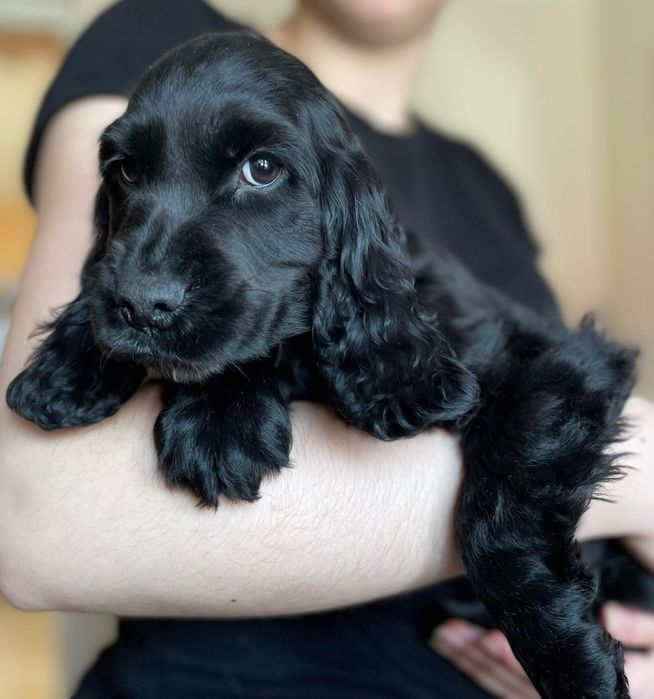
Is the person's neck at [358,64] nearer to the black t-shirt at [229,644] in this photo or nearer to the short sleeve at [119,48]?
the short sleeve at [119,48]

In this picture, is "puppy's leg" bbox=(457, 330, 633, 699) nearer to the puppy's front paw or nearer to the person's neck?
the puppy's front paw

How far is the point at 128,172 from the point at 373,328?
0.37m

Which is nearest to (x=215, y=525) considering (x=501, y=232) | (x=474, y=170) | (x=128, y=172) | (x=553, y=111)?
(x=128, y=172)

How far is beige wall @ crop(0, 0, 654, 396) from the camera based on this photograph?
10.5 ft

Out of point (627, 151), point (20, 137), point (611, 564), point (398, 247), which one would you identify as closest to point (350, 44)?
point (398, 247)

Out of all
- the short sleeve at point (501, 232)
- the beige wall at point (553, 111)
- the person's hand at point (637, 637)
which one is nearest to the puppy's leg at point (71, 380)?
the person's hand at point (637, 637)

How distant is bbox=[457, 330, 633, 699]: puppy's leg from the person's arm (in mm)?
85

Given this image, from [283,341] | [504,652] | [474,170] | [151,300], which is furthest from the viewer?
[474,170]

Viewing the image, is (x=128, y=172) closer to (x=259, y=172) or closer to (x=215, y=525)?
(x=259, y=172)

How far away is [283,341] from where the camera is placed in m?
1.01

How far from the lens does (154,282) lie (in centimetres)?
80

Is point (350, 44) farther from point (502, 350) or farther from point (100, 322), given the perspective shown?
point (100, 322)

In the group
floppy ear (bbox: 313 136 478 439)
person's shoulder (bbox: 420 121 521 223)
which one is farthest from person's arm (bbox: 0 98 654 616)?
person's shoulder (bbox: 420 121 521 223)

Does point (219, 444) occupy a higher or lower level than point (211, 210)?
lower
